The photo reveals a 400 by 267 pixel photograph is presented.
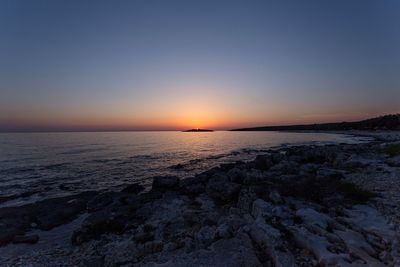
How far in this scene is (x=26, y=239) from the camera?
477 inches

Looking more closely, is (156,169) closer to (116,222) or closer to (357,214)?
(116,222)

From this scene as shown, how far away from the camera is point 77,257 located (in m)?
9.94

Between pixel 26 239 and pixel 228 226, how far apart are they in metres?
9.83

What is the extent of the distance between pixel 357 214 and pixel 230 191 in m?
7.57

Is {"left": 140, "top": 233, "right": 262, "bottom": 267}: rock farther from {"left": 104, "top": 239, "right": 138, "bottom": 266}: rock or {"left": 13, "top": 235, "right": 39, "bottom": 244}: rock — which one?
Result: {"left": 13, "top": 235, "right": 39, "bottom": 244}: rock

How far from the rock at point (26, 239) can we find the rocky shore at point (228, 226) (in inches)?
1.7

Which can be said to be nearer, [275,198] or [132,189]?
[275,198]

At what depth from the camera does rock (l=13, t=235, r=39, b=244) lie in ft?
39.4

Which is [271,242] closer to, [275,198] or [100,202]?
[275,198]

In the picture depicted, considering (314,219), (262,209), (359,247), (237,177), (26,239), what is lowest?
(26,239)

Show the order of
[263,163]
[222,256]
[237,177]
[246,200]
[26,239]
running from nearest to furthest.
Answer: [222,256] < [26,239] < [246,200] < [237,177] < [263,163]

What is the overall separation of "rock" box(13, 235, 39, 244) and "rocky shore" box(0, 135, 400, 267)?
0.14 ft

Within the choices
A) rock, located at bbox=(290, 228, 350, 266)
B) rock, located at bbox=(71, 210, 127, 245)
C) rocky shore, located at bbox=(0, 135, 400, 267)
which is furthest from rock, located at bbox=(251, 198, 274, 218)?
rock, located at bbox=(71, 210, 127, 245)

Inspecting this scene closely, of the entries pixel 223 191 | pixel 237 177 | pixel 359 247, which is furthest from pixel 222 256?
pixel 237 177
